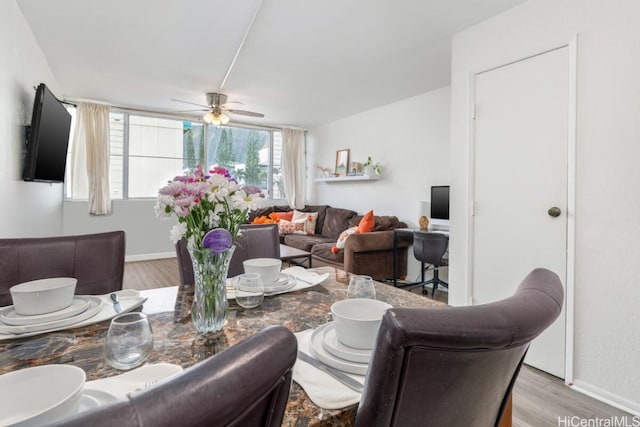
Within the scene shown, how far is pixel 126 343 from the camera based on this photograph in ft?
2.29

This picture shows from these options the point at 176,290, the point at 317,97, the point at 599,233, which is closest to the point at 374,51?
the point at 317,97

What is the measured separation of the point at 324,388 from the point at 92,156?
5.63 metres

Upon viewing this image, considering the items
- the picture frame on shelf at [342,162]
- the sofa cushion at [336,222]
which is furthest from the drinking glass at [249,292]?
the picture frame on shelf at [342,162]

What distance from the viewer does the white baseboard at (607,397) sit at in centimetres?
172

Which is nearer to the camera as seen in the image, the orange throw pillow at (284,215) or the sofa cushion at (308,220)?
the sofa cushion at (308,220)

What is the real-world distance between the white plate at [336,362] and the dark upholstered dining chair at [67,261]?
3.38 feet

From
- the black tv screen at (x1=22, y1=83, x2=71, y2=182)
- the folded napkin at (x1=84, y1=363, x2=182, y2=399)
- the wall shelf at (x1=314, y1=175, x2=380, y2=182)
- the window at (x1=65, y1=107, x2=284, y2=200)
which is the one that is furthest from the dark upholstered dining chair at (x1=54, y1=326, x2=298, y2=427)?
the window at (x1=65, y1=107, x2=284, y2=200)

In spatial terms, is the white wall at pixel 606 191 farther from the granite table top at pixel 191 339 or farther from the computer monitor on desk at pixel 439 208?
the computer monitor on desk at pixel 439 208

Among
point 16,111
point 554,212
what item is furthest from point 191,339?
point 16,111

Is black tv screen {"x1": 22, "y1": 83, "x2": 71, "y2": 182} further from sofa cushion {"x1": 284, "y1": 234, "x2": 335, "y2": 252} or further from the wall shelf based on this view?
the wall shelf

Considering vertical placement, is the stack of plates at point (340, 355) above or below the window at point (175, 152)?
below

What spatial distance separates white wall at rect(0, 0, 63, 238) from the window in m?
1.98

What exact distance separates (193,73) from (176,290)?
122 inches

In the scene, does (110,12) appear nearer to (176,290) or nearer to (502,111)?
(176,290)
